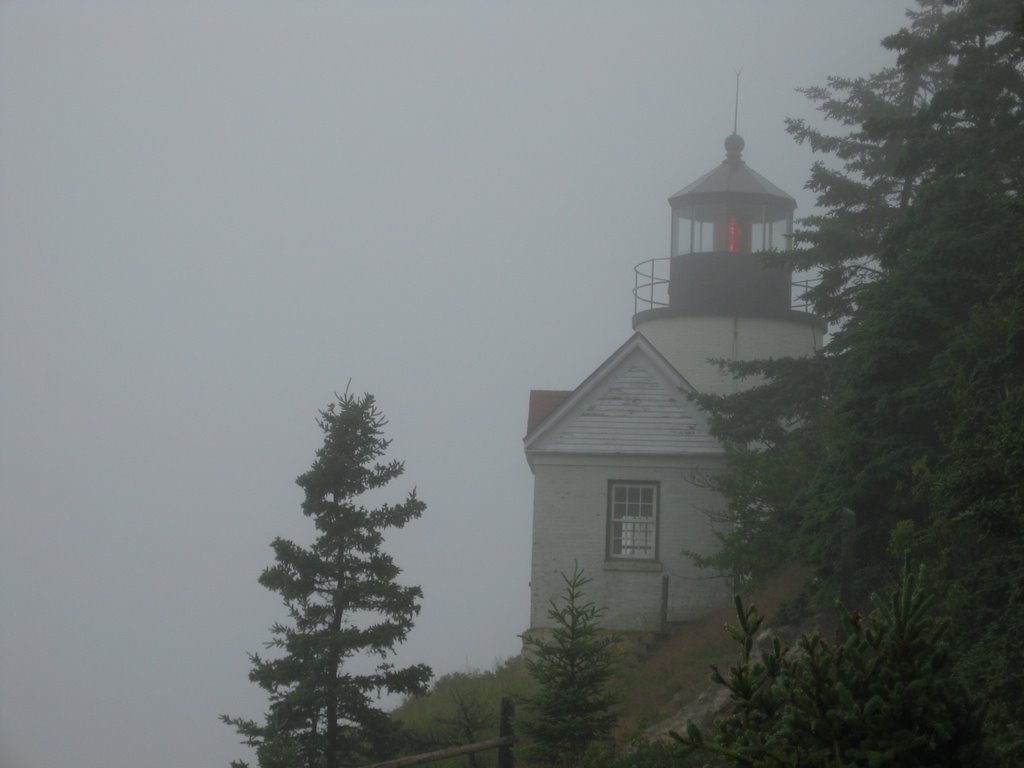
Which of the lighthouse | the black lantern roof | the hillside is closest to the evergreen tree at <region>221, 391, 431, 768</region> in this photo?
the hillside

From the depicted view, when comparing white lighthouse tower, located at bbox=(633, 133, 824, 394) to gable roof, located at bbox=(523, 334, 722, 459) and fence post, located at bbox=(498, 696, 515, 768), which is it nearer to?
gable roof, located at bbox=(523, 334, 722, 459)

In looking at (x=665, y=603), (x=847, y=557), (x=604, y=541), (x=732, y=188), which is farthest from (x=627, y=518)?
(x=847, y=557)

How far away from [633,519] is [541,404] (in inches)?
120

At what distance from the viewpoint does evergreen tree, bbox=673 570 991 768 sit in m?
5.82

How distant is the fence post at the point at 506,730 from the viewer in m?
14.9

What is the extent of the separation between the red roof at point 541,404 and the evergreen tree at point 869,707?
1755 cm

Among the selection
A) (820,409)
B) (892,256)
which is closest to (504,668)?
(820,409)

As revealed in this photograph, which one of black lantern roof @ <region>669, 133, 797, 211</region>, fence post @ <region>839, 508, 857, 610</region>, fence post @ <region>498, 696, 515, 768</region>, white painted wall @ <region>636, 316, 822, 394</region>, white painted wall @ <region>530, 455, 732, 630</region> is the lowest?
fence post @ <region>498, 696, 515, 768</region>

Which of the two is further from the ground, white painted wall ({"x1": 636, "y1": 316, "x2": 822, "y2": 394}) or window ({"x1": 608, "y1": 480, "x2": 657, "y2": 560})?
white painted wall ({"x1": 636, "y1": 316, "x2": 822, "y2": 394})

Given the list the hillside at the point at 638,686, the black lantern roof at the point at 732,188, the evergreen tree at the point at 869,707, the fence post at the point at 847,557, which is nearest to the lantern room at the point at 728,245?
the black lantern roof at the point at 732,188

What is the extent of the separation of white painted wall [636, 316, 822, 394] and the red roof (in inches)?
96.0

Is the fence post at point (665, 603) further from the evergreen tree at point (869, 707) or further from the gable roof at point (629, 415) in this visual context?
the evergreen tree at point (869, 707)

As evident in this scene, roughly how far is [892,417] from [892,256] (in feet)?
10.0

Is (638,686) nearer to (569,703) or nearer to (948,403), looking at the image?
(569,703)
